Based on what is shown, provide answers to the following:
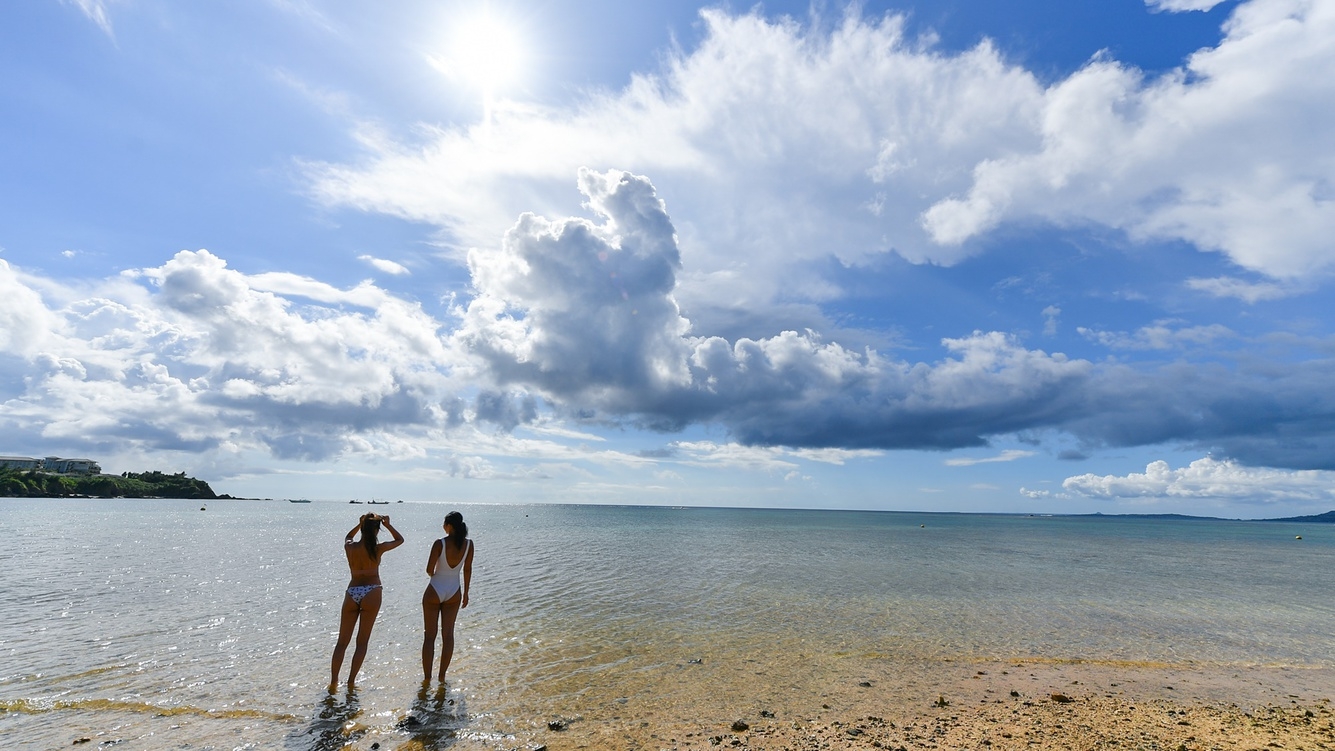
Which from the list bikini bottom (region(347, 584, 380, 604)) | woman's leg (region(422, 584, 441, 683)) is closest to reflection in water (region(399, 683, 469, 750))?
woman's leg (region(422, 584, 441, 683))

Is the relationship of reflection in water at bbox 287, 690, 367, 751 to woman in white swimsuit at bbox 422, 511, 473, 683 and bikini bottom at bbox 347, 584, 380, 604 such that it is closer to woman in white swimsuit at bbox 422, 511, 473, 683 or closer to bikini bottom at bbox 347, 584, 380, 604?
→ woman in white swimsuit at bbox 422, 511, 473, 683

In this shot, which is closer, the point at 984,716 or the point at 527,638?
the point at 984,716

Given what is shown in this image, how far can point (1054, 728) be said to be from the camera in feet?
35.3

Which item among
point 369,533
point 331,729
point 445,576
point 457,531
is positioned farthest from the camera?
point 445,576

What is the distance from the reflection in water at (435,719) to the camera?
390 inches

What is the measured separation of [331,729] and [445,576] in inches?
117

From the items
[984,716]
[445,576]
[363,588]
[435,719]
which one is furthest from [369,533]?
[984,716]

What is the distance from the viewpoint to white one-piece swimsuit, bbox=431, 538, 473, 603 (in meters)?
11.8

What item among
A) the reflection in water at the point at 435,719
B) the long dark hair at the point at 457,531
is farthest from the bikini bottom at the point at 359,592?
the reflection in water at the point at 435,719

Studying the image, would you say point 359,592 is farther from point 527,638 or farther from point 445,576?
point 527,638

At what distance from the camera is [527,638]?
17516 mm

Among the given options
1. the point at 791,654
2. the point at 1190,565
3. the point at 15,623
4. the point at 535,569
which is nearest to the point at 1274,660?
the point at 791,654

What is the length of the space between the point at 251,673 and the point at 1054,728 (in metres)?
16.4

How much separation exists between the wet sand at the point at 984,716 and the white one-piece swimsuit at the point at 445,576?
10.9 feet
